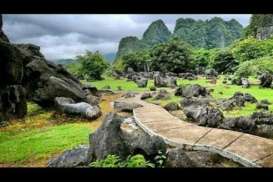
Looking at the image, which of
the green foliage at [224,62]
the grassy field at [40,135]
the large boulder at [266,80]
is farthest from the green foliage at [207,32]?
the grassy field at [40,135]

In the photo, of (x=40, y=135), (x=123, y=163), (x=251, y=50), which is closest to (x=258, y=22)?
(x=251, y=50)

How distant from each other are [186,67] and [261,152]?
96.8 ft

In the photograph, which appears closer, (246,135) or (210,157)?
(210,157)

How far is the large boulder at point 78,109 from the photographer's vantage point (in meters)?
11.6

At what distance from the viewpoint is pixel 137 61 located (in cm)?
4041

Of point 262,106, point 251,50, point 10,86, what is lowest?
point 262,106

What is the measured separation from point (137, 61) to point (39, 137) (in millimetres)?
31238

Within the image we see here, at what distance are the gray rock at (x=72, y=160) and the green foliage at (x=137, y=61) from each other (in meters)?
32.1

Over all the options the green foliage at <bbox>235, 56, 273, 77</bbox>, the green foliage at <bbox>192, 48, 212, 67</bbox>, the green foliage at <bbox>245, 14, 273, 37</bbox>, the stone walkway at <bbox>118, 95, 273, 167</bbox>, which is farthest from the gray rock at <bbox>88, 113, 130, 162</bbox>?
the green foliage at <bbox>245, 14, 273, 37</bbox>

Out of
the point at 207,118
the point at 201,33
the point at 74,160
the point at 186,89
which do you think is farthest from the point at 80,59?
the point at 201,33

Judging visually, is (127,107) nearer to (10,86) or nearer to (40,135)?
(10,86)
